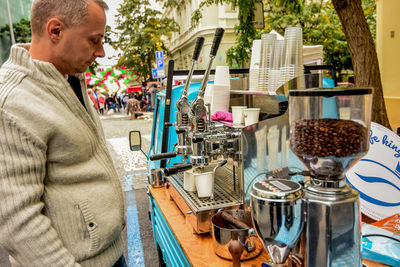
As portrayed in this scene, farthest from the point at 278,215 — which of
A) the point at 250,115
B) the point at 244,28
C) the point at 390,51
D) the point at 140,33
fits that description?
the point at 140,33

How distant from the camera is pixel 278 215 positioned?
0.99m

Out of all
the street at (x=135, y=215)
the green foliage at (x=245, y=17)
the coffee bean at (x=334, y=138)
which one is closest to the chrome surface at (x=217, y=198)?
the coffee bean at (x=334, y=138)

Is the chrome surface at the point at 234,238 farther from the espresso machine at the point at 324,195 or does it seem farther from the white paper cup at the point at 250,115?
the white paper cup at the point at 250,115

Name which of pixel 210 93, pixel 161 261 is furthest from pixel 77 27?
pixel 161 261

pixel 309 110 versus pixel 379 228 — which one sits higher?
pixel 309 110

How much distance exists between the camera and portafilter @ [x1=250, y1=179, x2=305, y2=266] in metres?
0.99

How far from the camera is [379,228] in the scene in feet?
4.66

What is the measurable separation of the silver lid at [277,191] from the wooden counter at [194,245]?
44 cm

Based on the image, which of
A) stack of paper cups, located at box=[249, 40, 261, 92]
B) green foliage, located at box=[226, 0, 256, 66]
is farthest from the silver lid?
green foliage, located at box=[226, 0, 256, 66]

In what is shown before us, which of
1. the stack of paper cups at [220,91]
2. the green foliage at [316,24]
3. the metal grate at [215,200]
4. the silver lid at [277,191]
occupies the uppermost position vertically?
the green foliage at [316,24]

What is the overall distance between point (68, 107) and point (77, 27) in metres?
0.30

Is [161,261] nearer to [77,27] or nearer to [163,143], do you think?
[163,143]

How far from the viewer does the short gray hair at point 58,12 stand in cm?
109

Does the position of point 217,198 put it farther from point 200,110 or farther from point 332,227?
point 332,227
